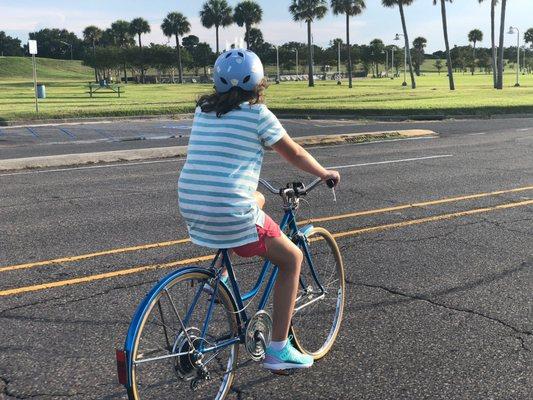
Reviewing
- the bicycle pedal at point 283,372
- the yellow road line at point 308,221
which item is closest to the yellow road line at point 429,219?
the yellow road line at point 308,221

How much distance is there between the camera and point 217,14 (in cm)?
10494

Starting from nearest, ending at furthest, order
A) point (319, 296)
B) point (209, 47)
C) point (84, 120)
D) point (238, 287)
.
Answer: point (238, 287) < point (319, 296) < point (84, 120) < point (209, 47)

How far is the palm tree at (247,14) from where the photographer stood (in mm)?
99750

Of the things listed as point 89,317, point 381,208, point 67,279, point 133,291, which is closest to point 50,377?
point 89,317

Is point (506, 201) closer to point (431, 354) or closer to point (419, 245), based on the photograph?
point (419, 245)

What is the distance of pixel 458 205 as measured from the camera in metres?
8.20

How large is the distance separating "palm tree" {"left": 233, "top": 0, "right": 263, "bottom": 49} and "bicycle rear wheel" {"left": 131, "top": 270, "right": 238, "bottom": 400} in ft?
331

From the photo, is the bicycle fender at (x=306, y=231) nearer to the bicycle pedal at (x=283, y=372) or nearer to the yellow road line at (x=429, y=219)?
the bicycle pedal at (x=283, y=372)

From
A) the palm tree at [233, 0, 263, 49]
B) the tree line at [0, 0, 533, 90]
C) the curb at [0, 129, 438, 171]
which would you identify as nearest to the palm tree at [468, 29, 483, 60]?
the tree line at [0, 0, 533, 90]

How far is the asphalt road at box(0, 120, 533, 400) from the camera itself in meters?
3.47

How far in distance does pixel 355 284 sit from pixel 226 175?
260cm

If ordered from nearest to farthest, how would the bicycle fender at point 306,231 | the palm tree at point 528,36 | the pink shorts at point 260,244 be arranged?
the pink shorts at point 260,244 → the bicycle fender at point 306,231 → the palm tree at point 528,36

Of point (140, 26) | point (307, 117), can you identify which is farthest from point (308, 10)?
point (307, 117)

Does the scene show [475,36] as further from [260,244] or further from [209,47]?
[260,244]
